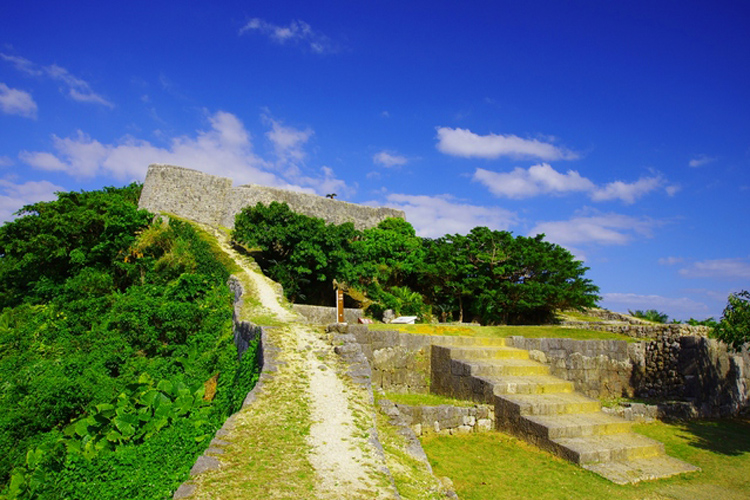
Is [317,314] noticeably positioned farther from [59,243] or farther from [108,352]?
[59,243]

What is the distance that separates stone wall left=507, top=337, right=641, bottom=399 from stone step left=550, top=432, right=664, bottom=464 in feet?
10.2

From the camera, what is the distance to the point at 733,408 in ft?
42.1

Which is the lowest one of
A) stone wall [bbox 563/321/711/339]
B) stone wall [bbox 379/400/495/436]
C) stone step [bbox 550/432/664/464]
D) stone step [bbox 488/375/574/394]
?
stone step [bbox 550/432/664/464]

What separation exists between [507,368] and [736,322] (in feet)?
16.7

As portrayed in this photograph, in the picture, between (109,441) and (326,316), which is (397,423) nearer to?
(109,441)

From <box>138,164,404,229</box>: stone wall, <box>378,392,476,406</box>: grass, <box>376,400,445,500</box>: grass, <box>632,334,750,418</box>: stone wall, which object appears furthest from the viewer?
<box>138,164,404,229</box>: stone wall

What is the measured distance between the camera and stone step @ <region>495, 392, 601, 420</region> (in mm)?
9070

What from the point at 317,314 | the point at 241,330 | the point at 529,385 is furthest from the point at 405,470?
the point at 317,314

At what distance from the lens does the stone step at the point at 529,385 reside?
9.79 meters

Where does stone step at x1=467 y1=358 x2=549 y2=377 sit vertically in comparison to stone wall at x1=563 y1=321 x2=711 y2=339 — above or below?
below

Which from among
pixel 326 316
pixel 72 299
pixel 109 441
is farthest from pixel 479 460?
pixel 72 299

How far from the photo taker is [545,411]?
9188 mm

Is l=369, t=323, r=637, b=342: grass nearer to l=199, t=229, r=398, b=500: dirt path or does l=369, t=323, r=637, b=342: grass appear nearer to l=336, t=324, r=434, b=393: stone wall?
→ l=336, t=324, r=434, b=393: stone wall

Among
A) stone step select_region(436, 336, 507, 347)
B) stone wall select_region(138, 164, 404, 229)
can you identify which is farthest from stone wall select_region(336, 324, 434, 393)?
stone wall select_region(138, 164, 404, 229)
